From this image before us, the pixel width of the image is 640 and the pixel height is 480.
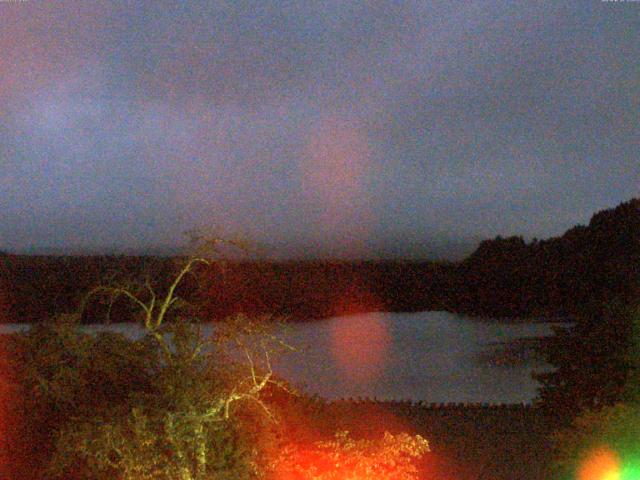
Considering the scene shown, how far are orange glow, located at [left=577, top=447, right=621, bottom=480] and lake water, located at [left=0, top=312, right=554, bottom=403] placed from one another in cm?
396

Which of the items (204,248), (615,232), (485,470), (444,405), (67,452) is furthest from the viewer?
(615,232)

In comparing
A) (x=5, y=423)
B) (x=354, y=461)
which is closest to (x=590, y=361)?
(x=354, y=461)

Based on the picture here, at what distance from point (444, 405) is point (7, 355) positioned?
6.40m

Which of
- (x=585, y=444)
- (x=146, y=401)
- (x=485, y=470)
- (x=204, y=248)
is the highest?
(x=204, y=248)

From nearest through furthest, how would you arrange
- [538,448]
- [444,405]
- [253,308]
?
[538,448] → [444,405] → [253,308]

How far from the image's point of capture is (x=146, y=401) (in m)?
5.57

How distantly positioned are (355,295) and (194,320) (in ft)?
62.6

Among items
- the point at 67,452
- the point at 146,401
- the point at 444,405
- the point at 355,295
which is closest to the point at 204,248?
the point at 146,401

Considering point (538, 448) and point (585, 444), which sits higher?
point (585, 444)

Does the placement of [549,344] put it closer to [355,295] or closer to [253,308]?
[253,308]

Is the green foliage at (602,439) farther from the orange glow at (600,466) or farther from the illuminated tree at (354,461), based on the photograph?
the illuminated tree at (354,461)

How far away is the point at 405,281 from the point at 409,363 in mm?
13233

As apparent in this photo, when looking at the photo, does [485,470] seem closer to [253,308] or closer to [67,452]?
[67,452]

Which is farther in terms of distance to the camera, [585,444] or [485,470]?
[485,470]
